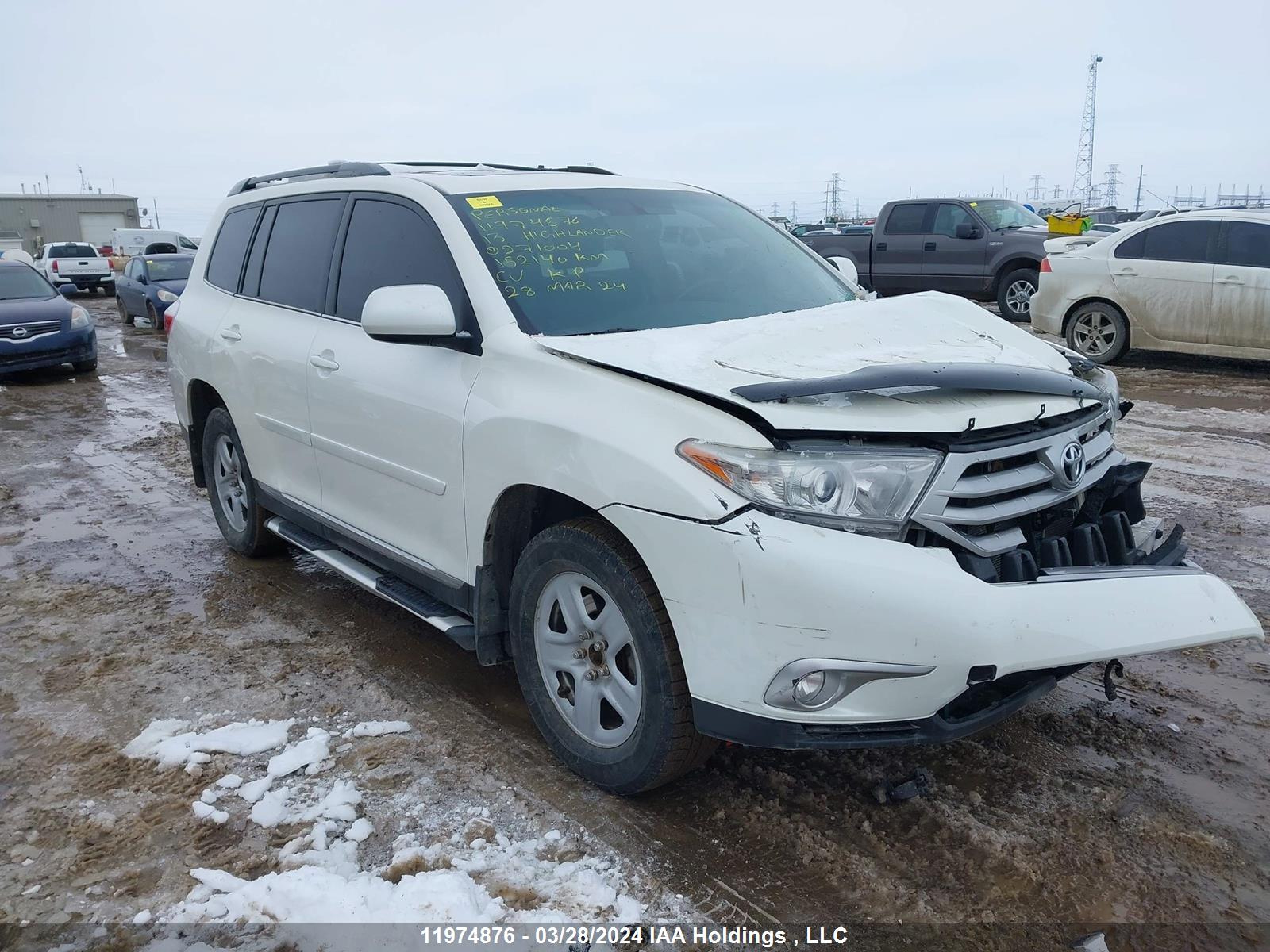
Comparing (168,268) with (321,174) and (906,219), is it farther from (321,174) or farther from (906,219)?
(321,174)

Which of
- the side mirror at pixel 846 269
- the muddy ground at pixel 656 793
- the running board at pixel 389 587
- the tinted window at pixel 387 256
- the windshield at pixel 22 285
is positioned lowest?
the muddy ground at pixel 656 793

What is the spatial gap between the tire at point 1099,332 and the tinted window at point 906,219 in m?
5.13

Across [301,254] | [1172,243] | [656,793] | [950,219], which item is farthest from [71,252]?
[656,793]

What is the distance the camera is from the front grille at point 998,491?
2617 millimetres

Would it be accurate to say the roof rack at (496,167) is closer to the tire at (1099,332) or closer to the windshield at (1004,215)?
the tire at (1099,332)

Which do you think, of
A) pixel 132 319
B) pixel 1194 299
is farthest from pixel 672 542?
pixel 132 319

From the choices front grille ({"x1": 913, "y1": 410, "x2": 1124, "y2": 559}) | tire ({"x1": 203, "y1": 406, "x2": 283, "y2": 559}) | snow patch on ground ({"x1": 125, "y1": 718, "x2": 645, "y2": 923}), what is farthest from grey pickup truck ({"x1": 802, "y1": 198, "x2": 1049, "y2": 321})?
snow patch on ground ({"x1": 125, "y1": 718, "x2": 645, "y2": 923})

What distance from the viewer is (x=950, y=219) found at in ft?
51.7

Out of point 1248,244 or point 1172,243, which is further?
point 1172,243

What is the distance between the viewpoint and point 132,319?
20.1m

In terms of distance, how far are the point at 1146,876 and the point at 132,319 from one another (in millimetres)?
21180

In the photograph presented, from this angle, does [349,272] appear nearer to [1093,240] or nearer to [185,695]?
[185,695]

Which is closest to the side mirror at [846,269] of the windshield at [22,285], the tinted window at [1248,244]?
the tinted window at [1248,244]

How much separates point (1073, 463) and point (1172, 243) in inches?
370
